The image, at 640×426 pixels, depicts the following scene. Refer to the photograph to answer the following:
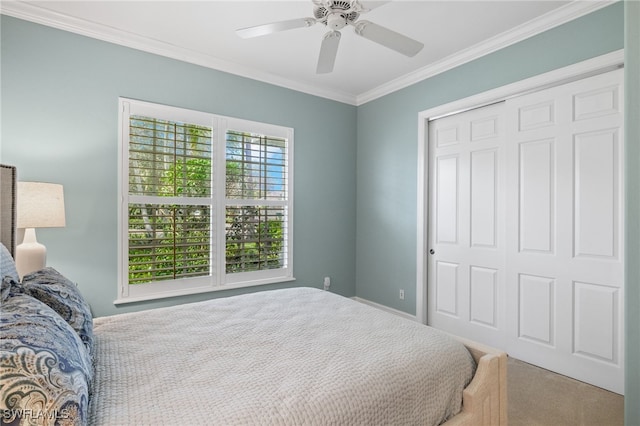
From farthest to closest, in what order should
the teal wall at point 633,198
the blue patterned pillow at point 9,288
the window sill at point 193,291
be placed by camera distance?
the window sill at point 193,291, the blue patterned pillow at point 9,288, the teal wall at point 633,198

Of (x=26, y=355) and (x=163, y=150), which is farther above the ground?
(x=163, y=150)

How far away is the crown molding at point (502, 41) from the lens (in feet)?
7.68

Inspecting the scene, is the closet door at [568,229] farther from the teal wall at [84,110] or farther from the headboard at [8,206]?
the headboard at [8,206]

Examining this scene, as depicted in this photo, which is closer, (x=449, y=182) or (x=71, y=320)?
(x=71, y=320)

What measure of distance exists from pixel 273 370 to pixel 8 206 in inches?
73.8

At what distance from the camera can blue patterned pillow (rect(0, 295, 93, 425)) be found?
74 centimetres

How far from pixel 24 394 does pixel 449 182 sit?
11.0 feet

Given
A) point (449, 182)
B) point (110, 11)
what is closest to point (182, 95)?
point (110, 11)

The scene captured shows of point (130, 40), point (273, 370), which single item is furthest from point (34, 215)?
point (273, 370)

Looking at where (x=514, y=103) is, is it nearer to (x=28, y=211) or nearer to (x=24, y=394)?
(x=24, y=394)

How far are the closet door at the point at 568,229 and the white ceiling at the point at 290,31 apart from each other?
2.00 ft

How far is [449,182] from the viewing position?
3.35 m

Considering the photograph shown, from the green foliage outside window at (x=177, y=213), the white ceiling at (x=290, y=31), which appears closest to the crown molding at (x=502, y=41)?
the white ceiling at (x=290, y=31)

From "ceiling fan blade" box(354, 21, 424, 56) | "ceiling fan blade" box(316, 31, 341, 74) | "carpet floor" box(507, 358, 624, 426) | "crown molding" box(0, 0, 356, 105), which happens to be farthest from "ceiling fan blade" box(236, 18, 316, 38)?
"carpet floor" box(507, 358, 624, 426)
